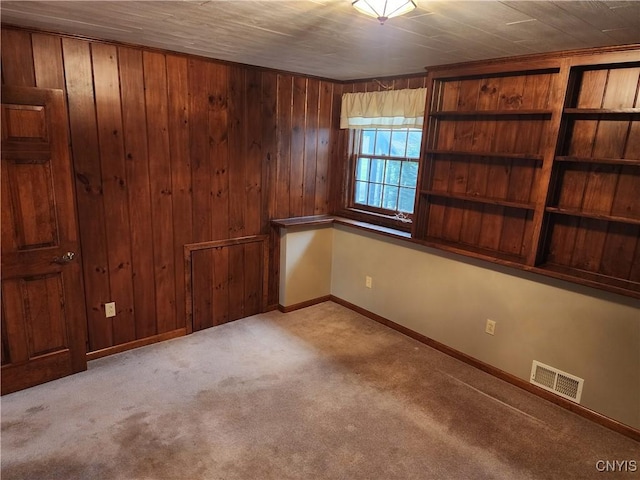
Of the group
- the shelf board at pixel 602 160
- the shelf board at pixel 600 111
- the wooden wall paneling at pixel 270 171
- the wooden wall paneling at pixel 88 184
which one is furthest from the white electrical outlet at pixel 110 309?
the shelf board at pixel 600 111

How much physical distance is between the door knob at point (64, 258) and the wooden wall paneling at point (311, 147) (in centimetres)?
213

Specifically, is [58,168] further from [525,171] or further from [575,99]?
[575,99]

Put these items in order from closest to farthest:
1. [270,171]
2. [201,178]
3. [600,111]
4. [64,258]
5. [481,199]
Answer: [600,111] → [64,258] → [481,199] → [201,178] → [270,171]

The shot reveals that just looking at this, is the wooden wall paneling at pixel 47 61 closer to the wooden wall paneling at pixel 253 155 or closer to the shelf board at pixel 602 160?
the wooden wall paneling at pixel 253 155

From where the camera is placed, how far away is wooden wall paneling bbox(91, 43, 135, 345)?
8.88 feet

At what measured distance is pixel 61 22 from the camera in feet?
7.38

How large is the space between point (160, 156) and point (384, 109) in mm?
1988

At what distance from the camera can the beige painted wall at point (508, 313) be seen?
245cm

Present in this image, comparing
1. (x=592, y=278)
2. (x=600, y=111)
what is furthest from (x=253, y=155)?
(x=592, y=278)

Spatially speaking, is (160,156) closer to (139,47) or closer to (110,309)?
(139,47)

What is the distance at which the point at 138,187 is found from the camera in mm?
2996

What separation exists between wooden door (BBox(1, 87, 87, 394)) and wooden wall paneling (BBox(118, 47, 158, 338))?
1.40 ft

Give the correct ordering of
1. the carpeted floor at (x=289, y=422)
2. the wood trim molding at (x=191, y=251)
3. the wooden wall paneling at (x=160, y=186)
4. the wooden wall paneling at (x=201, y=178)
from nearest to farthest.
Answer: the carpeted floor at (x=289, y=422)
the wooden wall paneling at (x=160, y=186)
the wooden wall paneling at (x=201, y=178)
the wood trim molding at (x=191, y=251)

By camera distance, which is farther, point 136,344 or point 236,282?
point 236,282
